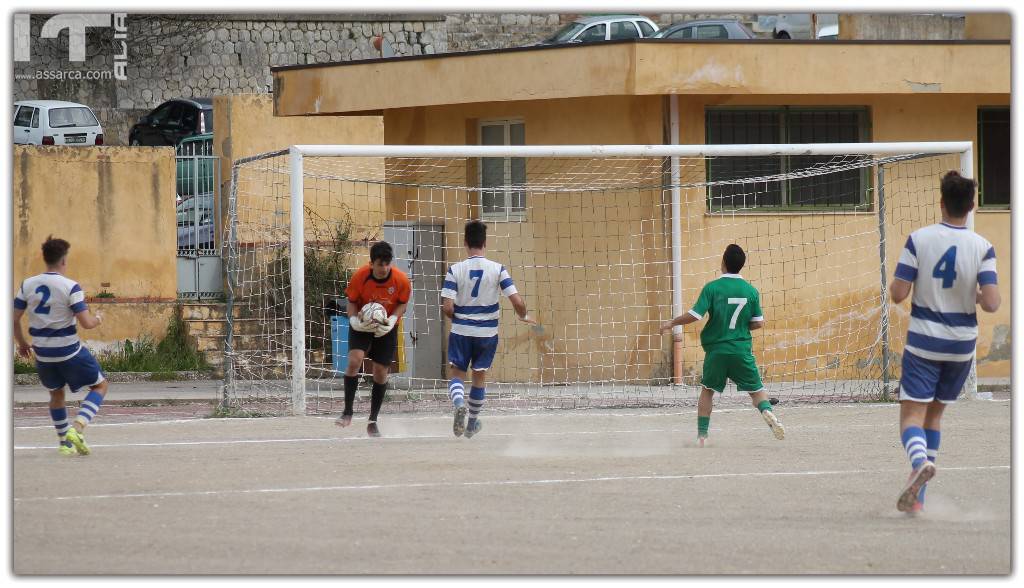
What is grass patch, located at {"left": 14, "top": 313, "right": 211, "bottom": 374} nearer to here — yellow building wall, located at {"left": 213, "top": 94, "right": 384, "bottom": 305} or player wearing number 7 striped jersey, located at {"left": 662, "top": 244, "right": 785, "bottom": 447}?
yellow building wall, located at {"left": 213, "top": 94, "right": 384, "bottom": 305}

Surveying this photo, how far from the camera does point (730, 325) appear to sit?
10656 millimetres

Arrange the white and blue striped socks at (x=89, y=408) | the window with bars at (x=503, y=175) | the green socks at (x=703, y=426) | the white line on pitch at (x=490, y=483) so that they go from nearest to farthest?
the white line on pitch at (x=490, y=483)
the white and blue striped socks at (x=89, y=408)
the green socks at (x=703, y=426)
the window with bars at (x=503, y=175)

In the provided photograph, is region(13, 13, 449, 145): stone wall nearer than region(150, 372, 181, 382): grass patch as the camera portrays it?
No

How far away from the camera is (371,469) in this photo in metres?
9.70

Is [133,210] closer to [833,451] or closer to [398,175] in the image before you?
[398,175]

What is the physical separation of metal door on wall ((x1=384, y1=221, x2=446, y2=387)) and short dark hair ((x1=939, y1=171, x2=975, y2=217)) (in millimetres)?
9519

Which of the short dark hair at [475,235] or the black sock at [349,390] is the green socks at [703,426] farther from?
the black sock at [349,390]

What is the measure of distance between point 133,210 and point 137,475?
9389 millimetres

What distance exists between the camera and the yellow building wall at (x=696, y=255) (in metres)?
16.7

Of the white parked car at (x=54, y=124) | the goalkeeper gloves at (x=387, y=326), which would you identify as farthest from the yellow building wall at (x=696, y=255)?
the white parked car at (x=54, y=124)

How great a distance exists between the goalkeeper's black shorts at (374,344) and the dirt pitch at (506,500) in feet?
2.15

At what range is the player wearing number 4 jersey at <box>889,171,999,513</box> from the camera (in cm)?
784

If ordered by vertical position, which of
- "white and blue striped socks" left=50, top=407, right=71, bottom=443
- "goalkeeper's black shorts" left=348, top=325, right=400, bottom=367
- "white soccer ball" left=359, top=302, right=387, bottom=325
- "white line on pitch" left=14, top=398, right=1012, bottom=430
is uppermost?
"white soccer ball" left=359, top=302, right=387, bottom=325

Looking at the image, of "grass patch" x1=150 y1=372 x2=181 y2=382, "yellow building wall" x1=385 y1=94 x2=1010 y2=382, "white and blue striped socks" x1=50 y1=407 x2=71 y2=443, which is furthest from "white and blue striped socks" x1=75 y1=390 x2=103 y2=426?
"yellow building wall" x1=385 y1=94 x2=1010 y2=382
